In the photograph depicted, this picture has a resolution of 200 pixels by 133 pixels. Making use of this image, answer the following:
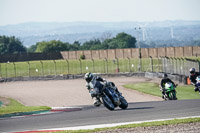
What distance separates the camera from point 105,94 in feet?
65.3

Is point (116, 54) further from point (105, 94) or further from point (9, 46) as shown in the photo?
point (105, 94)

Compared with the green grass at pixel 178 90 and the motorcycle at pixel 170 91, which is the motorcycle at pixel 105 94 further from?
the green grass at pixel 178 90

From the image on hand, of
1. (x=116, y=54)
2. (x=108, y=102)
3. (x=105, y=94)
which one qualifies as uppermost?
(x=105, y=94)

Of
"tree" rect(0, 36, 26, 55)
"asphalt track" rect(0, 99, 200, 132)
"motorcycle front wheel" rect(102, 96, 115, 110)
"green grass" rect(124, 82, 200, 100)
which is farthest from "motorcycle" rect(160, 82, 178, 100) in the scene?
"tree" rect(0, 36, 26, 55)

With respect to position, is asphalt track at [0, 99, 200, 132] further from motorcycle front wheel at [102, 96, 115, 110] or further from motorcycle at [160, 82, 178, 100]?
motorcycle at [160, 82, 178, 100]

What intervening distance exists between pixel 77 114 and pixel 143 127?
189 inches

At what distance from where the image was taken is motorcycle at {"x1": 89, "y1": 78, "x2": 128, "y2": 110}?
19.6 m

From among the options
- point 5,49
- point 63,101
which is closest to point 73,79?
point 63,101

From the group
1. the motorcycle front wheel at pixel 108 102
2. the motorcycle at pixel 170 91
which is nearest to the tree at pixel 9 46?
the motorcycle at pixel 170 91

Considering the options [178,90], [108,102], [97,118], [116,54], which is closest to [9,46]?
[116,54]

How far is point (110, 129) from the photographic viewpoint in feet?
48.3

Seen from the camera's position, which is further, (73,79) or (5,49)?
(5,49)

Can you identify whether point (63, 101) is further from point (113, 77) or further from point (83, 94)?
point (113, 77)

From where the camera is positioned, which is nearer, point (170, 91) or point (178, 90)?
point (170, 91)
